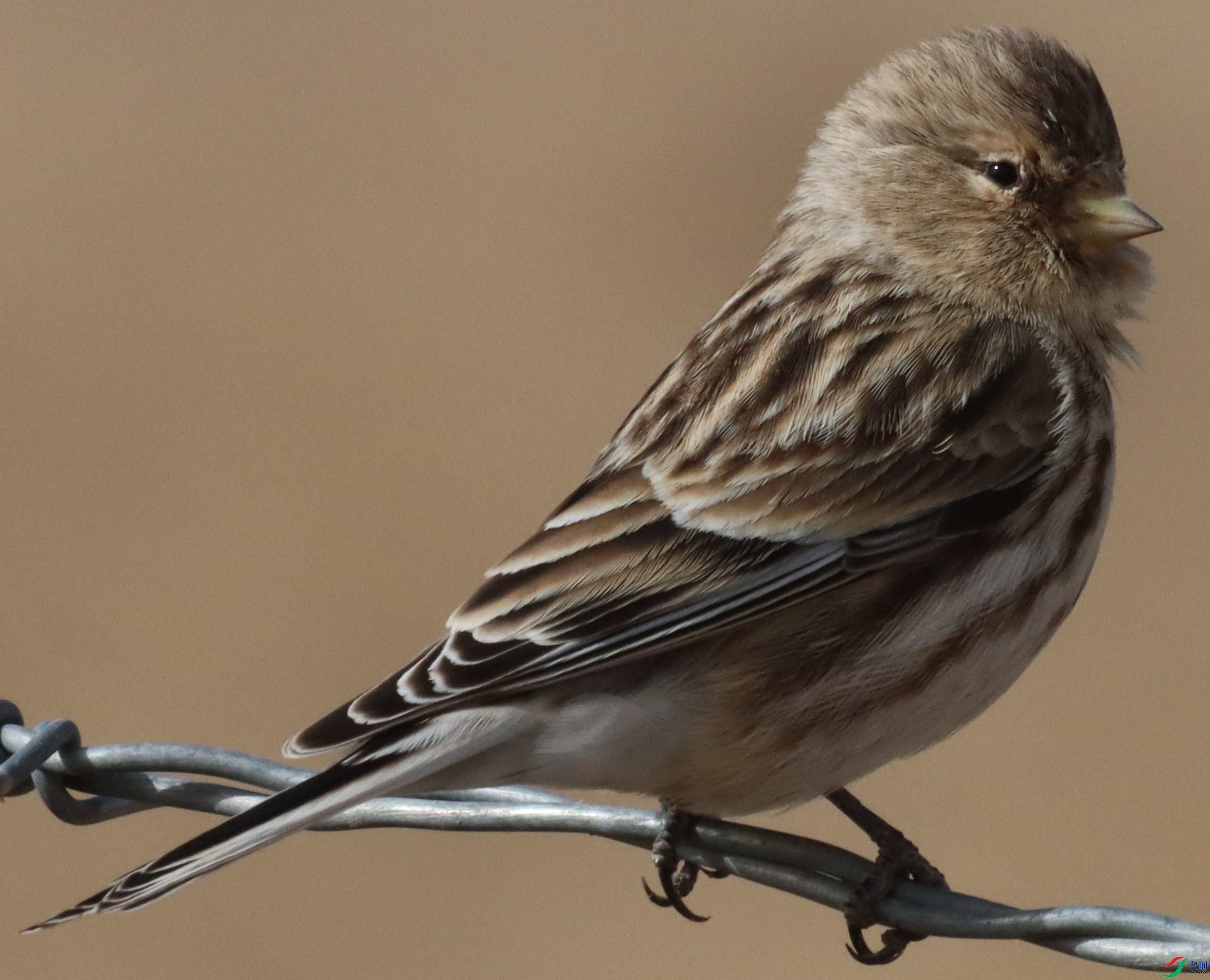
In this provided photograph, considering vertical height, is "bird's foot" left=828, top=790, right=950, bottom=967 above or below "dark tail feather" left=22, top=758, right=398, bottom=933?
below

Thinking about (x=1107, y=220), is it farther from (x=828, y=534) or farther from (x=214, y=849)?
(x=214, y=849)

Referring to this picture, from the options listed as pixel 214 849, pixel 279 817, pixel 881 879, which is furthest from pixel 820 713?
pixel 214 849

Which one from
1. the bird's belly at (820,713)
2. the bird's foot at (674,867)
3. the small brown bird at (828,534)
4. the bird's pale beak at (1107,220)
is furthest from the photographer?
the bird's pale beak at (1107,220)

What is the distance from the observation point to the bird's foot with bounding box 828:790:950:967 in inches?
152

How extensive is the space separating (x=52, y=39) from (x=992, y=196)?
13.7 m

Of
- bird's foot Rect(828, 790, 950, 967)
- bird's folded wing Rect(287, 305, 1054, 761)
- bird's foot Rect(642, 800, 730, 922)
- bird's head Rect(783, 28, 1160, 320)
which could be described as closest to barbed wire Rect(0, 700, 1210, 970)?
bird's foot Rect(828, 790, 950, 967)

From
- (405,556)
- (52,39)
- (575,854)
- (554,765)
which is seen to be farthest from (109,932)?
(52,39)

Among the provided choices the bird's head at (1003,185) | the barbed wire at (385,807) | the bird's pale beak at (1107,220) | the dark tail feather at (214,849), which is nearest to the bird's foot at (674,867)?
the barbed wire at (385,807)

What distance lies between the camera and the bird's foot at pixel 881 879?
12.7 feet

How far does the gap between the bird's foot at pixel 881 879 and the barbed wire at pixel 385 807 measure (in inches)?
1.5

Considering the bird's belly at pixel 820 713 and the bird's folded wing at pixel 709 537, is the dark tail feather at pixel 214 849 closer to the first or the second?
the bird's folded wing at pixel 709 537

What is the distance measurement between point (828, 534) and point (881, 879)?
2.32 ft

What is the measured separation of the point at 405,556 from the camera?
10859mm

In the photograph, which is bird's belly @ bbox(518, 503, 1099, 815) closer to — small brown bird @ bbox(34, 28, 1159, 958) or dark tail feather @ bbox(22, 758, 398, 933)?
A: small brown bird @ bbox(34, 28, 1159, 958)
